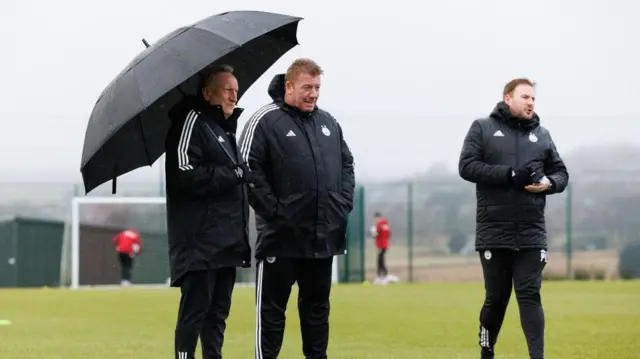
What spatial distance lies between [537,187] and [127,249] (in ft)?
58.8

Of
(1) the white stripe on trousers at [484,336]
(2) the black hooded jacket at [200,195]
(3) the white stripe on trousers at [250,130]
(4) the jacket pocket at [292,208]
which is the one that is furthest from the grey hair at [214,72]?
(1) the white stripe on trousers at [484,336]

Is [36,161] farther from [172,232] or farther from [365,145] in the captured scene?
[172,232]

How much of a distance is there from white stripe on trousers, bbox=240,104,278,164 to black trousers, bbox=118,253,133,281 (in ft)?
58.1

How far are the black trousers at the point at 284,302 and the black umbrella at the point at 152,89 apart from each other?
1.06m

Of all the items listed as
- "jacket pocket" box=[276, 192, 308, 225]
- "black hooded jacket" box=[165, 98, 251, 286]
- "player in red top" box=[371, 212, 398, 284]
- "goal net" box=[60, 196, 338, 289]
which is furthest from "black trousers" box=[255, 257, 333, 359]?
"player in red top" box=[371, 212, 398, 284]

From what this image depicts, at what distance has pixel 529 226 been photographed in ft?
28.1

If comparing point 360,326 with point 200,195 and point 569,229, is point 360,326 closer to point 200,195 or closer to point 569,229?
point 200,195

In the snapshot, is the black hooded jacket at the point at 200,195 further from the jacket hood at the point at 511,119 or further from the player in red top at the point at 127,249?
the player in red top at the point at 127,249

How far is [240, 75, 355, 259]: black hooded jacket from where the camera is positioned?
7930 millimetres

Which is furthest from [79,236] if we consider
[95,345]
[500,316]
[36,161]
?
[500,316]

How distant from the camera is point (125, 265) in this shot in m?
25.5

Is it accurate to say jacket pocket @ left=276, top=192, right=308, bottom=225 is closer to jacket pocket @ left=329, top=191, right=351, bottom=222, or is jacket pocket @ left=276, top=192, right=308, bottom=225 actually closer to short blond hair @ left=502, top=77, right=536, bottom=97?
jacket pocket @ left=329, top=191, right=351, bottom=222

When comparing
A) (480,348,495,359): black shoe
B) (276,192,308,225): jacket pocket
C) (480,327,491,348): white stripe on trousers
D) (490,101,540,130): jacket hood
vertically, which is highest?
(490,101,540,130): jacket hood

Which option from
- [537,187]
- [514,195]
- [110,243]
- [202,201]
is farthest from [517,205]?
[110,243]
